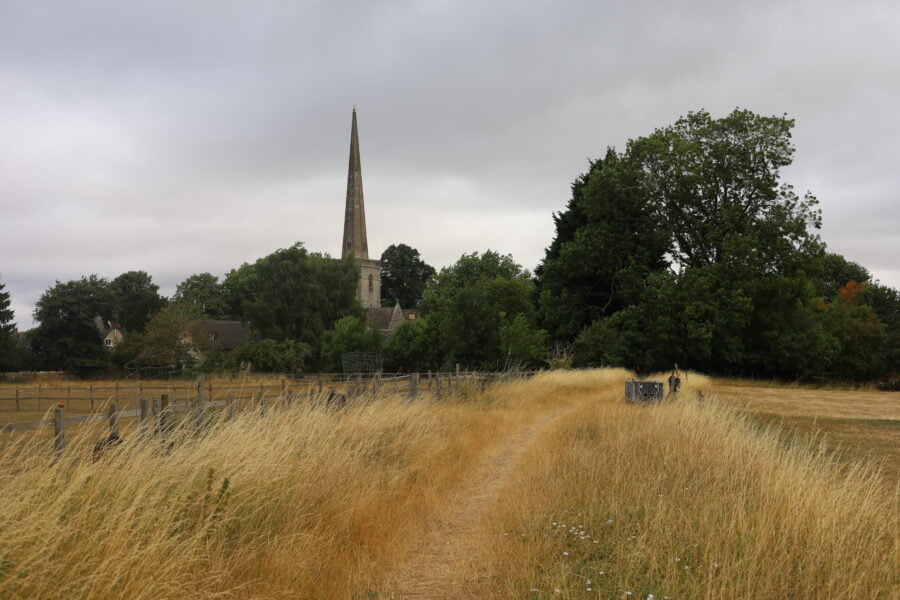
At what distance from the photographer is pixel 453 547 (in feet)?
21.2

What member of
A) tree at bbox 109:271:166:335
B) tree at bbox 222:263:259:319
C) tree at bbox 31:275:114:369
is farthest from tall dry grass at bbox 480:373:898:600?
tree at bbox 222:263:259:319

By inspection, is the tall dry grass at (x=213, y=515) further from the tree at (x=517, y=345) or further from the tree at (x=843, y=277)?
the tree at (x=843, y=277)

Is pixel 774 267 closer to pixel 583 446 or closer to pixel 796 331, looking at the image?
pixel 796 331

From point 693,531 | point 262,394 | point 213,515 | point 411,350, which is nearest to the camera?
point 213,515

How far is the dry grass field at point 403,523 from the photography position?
426cm

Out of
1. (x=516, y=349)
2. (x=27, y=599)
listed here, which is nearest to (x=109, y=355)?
(x=516, y=349)

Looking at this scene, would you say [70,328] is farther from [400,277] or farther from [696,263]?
[696,263]

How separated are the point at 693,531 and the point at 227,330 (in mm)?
83969

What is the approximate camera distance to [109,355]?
63312mm

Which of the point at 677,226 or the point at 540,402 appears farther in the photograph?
the point at 677,226

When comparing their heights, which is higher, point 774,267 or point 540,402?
point 774,267

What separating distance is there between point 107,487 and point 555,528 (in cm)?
406

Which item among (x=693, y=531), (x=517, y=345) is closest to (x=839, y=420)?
(x=693, y=531)

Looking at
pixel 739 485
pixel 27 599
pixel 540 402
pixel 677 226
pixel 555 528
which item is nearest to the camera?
pixel 27 599
